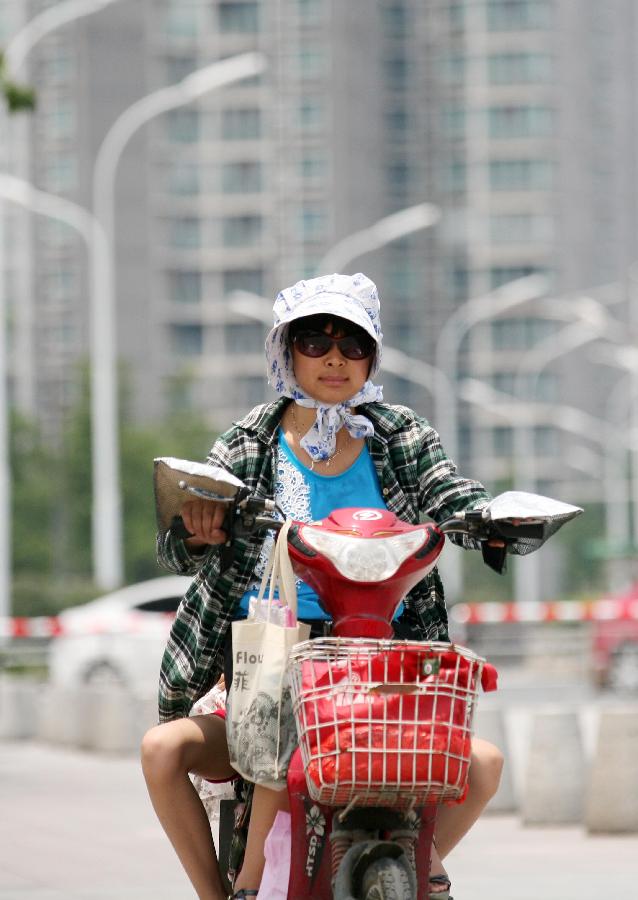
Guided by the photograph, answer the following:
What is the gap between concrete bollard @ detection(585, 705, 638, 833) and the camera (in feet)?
32.6

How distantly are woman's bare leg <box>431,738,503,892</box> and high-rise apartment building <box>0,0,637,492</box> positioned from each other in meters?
86.4

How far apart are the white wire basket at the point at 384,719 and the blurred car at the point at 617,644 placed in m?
21.4

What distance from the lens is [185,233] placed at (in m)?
98.4

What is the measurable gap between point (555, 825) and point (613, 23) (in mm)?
102678

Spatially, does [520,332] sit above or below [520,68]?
below

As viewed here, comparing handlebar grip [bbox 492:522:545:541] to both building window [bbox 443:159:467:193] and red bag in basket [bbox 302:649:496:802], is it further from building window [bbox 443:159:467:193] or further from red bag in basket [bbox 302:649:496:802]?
building window [bbox 443:159:467:193]

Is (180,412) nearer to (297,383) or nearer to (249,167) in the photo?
(249,167)

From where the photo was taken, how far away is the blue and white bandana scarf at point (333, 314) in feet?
14.8

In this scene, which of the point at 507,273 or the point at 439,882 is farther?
the point at 507,273

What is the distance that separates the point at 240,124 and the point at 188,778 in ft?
319

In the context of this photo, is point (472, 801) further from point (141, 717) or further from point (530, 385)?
point (530, 385)

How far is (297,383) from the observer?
4656 millimetres

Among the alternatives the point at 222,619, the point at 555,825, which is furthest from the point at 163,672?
the point at 555,825

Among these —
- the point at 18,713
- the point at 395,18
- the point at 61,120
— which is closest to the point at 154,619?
the point at 18,713
